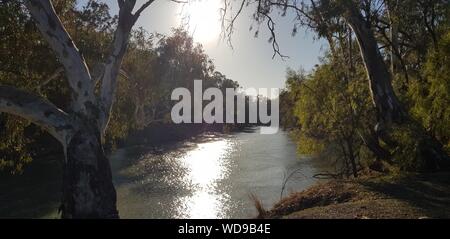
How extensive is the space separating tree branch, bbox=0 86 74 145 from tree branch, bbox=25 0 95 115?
383mm

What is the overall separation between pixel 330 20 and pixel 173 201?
8.51 m

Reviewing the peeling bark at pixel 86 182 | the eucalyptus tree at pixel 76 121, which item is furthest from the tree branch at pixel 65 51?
the peeling bark at pixel 86 182

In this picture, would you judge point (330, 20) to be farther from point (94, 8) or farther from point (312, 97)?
point (94, 8)

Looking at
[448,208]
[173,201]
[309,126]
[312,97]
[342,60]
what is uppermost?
[342,60]

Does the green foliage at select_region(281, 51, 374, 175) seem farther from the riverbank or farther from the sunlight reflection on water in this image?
the sunlight reflection on water

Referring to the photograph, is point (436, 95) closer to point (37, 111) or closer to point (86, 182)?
point (86, 182)

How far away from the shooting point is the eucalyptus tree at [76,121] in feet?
26.1

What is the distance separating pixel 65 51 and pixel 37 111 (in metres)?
1.19

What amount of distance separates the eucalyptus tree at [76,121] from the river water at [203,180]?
7022 millimetres
